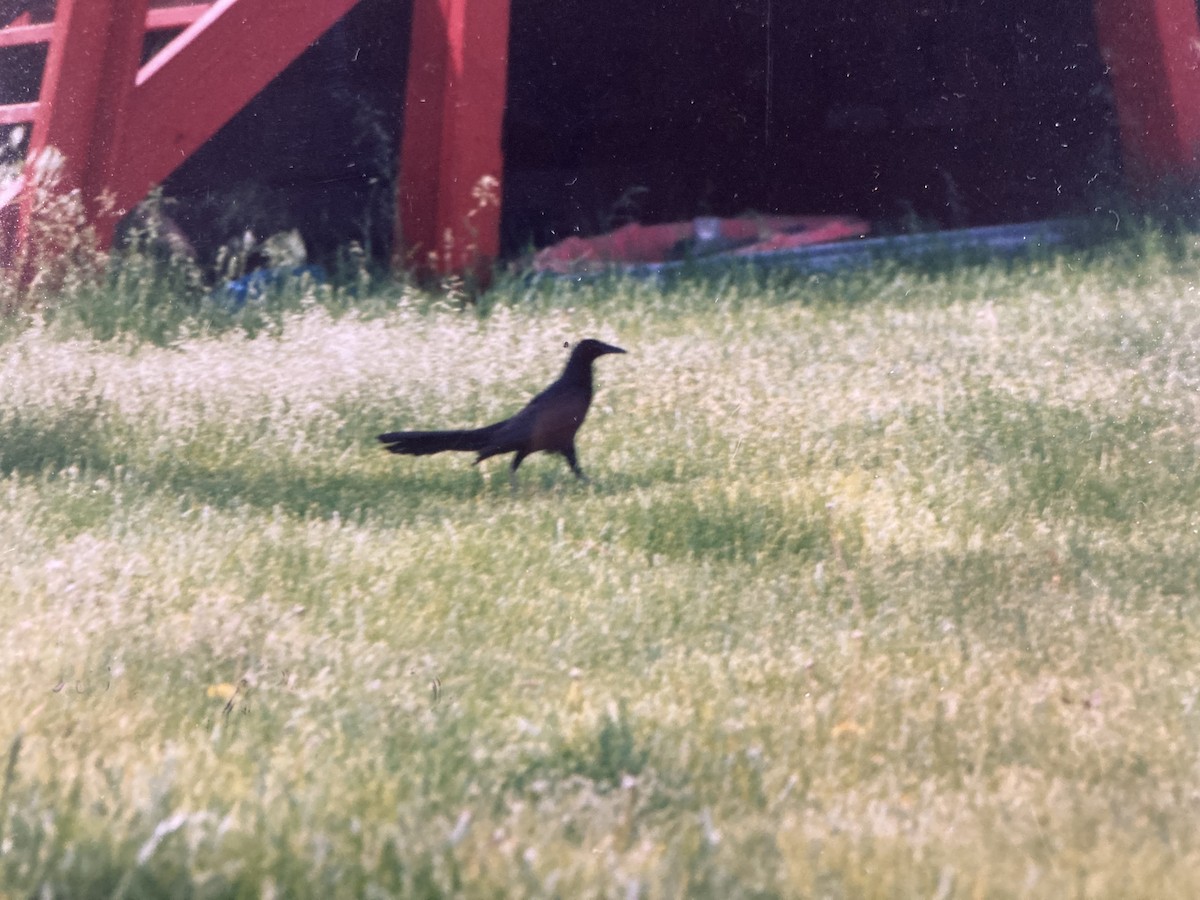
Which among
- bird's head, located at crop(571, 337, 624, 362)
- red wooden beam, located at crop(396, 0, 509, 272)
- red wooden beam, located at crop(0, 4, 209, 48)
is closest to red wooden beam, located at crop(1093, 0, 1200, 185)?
red wooden beam, located at crop(396, 0, 509, 272)

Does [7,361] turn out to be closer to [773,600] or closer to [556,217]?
[773,600]

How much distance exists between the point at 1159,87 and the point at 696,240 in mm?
2716

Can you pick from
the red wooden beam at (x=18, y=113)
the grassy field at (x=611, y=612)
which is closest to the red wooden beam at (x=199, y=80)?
the red wooden beam at (x=18, y=113)

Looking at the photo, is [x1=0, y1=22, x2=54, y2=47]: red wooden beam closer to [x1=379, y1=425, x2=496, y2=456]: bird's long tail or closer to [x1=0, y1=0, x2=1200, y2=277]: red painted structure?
[x1=0, y1=0, x2=1200, y2=277]: red painted structure

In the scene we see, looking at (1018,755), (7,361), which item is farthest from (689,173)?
(1018,755)

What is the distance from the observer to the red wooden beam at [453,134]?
6625mm

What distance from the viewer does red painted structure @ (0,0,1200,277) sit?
235 inches

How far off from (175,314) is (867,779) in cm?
448

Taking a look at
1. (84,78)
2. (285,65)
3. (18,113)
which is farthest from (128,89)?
(285,65)

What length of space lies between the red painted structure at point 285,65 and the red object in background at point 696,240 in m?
0.81

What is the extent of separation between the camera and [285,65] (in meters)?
6.37

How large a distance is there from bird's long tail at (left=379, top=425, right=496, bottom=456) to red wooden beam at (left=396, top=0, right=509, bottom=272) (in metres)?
2.15

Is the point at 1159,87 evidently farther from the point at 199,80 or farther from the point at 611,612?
the point at 611,612

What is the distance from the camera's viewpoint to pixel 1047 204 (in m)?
8.78
